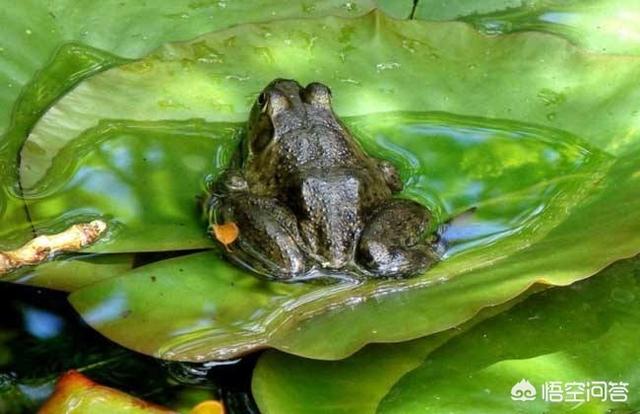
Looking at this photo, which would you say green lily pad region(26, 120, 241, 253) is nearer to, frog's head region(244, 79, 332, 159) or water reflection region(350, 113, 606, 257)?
frog's head region(244, 79, 332, 159)

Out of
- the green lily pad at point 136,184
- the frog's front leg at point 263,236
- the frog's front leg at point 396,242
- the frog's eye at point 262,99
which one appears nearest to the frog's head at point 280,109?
the frog's eye at point 262,99

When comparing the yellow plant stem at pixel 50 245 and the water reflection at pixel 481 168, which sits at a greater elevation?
the water reflection at pixel 481 168

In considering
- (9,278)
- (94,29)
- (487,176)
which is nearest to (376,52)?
(487,176)

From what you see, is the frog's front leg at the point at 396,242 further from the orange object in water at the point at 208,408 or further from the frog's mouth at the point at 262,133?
the orange object in water at the point at 208,408

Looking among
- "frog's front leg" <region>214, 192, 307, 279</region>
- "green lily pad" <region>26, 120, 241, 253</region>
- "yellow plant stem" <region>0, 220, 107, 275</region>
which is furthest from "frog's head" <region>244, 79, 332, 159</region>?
"yellow plant stem" <region>0, 220, 107, 275</region>

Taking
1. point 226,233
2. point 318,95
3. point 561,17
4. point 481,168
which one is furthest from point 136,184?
point 561,17

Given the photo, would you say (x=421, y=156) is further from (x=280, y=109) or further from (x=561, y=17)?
(x=561, y=17)
